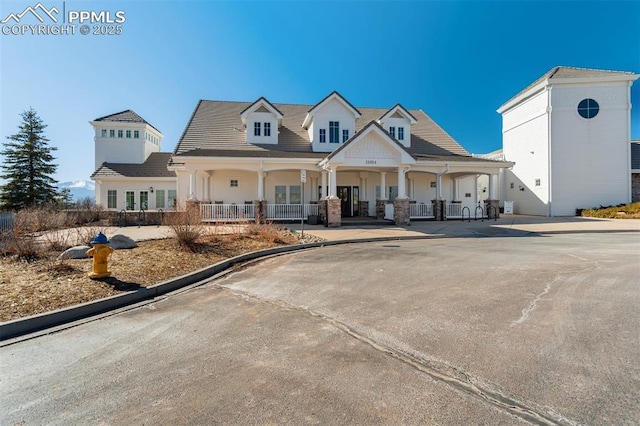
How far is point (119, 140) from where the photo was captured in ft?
95.1

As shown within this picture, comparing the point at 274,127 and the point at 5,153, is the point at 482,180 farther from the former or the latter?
the point at 5,153

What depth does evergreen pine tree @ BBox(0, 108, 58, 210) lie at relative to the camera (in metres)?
28.2

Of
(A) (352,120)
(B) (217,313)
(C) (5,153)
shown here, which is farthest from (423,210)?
(C) (5,153)

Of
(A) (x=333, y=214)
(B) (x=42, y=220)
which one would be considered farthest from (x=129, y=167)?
(A) (x=333, y=214)

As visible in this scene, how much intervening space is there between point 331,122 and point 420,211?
28.2ft

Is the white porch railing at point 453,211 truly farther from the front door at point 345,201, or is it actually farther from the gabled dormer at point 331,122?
the gabled dormer at point 331,122

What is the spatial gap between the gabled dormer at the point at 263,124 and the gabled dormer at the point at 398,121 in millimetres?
7407

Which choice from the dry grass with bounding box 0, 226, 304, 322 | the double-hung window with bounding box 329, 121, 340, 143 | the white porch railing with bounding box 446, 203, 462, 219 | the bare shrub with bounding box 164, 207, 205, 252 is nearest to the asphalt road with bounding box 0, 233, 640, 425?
the dry grass with bounding box 0, 226, 304, 322

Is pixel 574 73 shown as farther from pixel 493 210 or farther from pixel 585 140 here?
pixel 493 210

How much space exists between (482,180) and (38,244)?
3728 cm

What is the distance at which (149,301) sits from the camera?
5.58m

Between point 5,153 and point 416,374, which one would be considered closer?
point 416,374

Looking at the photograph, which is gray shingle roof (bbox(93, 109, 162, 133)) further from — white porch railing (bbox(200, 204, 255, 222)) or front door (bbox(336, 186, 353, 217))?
front door (bbox(336, 186, 353, 217))

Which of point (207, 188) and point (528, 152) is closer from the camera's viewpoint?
point (207, 188)
